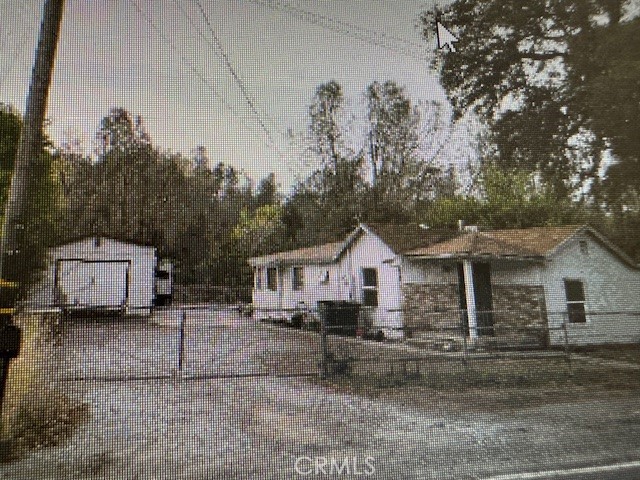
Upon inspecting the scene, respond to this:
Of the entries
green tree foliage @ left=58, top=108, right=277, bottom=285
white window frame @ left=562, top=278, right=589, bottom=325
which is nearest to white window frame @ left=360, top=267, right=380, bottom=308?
white window frame @ left=562, top=278, right=589, bottom=325

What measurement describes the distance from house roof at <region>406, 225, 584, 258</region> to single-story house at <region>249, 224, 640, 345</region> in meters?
0.01

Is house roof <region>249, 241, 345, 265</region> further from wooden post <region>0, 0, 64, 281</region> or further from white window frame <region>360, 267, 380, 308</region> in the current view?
wooden post <region>0, 0, 64, 281</region>

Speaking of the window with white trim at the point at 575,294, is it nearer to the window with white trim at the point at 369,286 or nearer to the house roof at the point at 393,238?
the house roof at the point at 393,238

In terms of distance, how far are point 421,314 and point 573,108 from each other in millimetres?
2455

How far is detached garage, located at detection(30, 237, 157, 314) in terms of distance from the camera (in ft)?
7.07

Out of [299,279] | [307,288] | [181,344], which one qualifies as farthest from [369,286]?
[181,344]

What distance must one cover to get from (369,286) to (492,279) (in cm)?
144

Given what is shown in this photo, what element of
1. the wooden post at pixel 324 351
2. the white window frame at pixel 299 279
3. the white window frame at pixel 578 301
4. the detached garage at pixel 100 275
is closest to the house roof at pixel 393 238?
the white window frame at pixel 299 279

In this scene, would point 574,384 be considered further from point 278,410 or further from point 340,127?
point 340,127

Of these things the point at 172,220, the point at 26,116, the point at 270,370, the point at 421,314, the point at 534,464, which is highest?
the point at 26,116

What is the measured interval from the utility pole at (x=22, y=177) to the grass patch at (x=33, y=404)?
1.27 feet

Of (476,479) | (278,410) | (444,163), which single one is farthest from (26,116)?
(444,163)

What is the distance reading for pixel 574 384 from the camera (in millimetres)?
3064

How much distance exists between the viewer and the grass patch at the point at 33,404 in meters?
1.74
